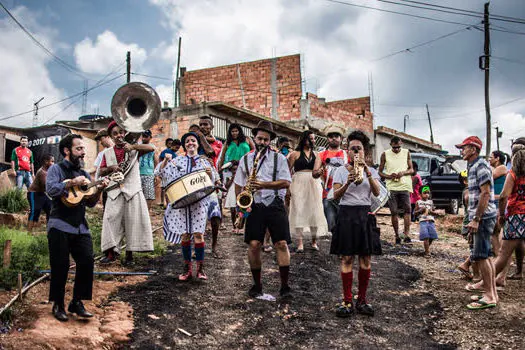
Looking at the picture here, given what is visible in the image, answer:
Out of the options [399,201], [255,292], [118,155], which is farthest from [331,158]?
[118,155]

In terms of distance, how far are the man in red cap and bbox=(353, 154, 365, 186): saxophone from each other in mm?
1443

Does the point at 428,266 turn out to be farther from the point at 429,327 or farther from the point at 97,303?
the point at 97,303

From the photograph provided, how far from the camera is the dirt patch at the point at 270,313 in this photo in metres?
A: 4.67

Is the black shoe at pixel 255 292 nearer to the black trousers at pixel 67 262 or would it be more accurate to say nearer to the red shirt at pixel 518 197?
the black trousers at pixel 67 262

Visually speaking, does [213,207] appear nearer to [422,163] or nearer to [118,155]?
[118,155]

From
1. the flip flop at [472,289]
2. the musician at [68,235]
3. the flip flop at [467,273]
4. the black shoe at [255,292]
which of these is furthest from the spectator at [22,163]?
the flip flop at [472,289]

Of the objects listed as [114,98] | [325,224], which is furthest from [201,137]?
[325,224]

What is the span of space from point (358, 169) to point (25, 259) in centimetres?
404

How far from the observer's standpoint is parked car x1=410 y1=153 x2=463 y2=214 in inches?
653

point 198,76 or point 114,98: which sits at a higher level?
point 198,76

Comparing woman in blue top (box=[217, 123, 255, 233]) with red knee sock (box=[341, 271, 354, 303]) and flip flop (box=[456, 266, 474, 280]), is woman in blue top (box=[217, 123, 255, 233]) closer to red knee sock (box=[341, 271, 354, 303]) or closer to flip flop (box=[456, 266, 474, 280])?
red knee sock (box=[341, 271, 354, 303])

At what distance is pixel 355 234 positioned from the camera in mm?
5348

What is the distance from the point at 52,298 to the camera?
4559 millimetres

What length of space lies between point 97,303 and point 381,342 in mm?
2921
